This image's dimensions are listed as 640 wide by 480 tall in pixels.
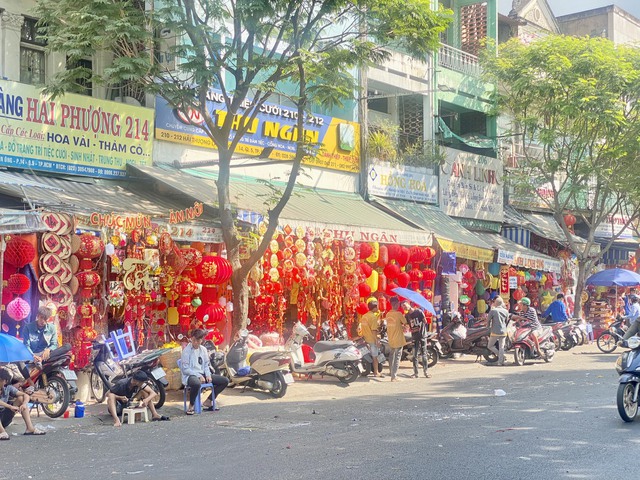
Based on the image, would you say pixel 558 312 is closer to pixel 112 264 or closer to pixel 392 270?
pixel 392 270

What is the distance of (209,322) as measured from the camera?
15.8 metres

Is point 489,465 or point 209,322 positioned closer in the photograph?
point 489,465

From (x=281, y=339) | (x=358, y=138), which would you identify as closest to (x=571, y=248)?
(x=358, y=138)

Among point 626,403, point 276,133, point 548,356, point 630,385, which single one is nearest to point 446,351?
point 548,356

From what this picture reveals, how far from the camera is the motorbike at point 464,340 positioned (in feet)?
65.4

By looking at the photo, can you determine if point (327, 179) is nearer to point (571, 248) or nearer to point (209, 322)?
point (209, 322)

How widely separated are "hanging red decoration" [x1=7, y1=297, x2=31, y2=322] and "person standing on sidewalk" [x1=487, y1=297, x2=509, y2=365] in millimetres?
10405

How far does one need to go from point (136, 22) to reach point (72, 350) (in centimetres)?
548

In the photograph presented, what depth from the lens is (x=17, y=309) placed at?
497 inches

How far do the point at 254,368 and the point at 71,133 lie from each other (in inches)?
210

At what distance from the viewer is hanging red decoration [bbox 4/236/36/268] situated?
12625 mm

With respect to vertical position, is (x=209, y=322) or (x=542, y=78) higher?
(x=542, y=78)

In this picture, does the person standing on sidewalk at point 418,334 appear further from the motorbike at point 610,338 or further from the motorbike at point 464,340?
the motorbike at point 610,338

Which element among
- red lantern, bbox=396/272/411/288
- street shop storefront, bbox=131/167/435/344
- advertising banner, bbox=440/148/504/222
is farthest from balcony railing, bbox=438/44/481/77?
red lantern, bbox=396/272/411/288
